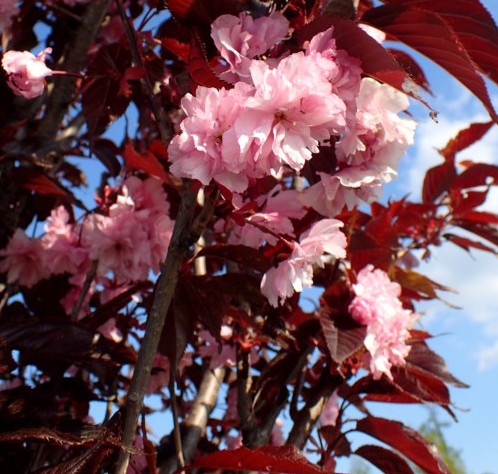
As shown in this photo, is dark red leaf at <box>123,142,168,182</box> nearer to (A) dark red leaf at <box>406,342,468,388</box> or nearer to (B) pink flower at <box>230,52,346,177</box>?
(B) pink flower at <box>230,52,346,177</box>

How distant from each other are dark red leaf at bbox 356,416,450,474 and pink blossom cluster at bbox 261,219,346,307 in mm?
418

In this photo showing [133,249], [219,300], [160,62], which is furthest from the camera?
[160,62]

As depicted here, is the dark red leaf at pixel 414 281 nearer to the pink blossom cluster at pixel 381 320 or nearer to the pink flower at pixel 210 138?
the pink blossom cluster at pixel 381 320

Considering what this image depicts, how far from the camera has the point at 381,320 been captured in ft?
→ 3.67

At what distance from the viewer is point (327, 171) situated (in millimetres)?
836

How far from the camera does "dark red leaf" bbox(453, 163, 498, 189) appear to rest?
1769 millimetres

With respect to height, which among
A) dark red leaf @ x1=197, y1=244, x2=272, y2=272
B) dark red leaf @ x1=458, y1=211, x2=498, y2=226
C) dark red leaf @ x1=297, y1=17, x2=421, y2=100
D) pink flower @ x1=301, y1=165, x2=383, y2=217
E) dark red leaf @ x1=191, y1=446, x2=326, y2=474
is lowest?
dark red leaf @ x1=191, y1=446, x2=326, y2=474

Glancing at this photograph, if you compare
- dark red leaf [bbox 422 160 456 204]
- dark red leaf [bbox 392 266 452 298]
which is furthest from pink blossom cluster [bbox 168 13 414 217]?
dark red leaf [bbox 422 160 456 204]

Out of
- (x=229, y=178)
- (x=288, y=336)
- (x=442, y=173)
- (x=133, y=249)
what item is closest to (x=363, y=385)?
(x=288, y=336)

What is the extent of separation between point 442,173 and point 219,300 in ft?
3.44

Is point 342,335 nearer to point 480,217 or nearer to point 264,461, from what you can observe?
point 264,461

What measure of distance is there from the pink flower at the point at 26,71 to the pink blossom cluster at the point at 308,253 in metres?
0.47

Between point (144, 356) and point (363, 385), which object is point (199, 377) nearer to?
point (363, 385)

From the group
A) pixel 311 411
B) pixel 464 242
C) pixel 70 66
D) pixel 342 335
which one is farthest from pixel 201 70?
pixel 70 66
